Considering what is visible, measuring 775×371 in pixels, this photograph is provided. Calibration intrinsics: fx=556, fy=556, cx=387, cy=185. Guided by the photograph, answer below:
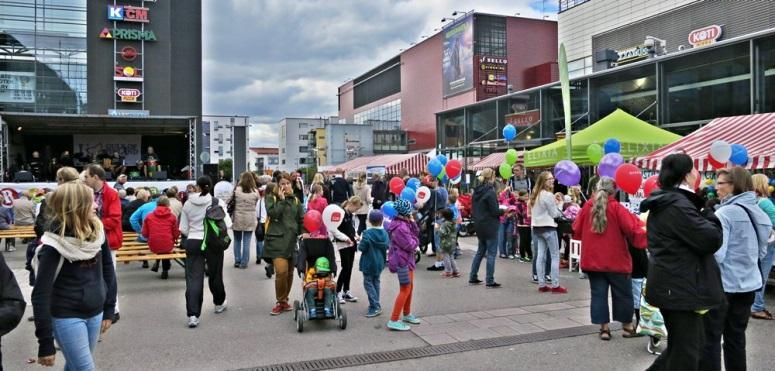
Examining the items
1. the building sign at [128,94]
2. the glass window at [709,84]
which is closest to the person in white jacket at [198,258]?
the glass window at [709,84]

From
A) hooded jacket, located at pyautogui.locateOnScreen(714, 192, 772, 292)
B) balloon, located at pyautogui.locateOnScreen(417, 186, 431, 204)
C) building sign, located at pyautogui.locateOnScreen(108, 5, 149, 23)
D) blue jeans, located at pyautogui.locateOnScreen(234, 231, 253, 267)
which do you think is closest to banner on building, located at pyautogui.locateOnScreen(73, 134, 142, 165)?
building sign, located at pyautogui.locateOnScreen(108, 5, 149, 23)

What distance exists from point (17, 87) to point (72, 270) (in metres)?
32.5

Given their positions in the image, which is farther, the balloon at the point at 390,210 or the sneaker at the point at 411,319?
the balloon at the point at 390,210

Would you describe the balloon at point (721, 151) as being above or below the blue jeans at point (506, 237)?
above

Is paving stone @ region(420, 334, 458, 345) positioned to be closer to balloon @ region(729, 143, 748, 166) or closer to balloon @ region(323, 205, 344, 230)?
balloon @ region(323, 205, 344, 230)

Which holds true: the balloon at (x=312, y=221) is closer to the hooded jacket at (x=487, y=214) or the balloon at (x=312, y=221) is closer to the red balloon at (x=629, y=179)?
the hooded jacket at (x=487, y=214)

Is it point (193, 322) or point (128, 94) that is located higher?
point (128, 94)

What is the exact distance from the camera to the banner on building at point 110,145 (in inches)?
1121

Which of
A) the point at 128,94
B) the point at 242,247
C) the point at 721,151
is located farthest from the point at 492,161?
the point at 128,94

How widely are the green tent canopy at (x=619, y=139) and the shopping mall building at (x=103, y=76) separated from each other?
679 inches

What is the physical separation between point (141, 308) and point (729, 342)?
6.61 meters

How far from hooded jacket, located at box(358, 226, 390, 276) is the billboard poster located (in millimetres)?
41658

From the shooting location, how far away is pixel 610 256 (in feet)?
18.7

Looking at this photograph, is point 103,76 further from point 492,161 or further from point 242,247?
point 242,247
